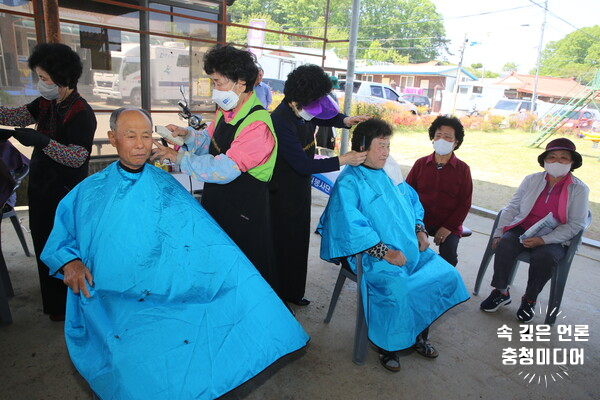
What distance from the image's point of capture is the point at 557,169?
9.09ft

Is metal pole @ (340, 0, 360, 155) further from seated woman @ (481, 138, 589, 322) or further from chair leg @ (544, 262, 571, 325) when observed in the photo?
chair leg @ (544, 262, 571, 325)

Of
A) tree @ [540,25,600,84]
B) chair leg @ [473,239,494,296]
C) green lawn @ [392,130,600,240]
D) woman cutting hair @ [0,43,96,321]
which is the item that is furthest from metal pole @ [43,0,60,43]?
tree @ [540,25,600,84]

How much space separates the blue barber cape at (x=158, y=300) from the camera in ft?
4.38

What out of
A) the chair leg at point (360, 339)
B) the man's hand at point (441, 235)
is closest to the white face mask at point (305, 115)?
the chair leg at point (360, 339)

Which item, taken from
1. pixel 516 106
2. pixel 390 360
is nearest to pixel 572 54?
pixel 516 106

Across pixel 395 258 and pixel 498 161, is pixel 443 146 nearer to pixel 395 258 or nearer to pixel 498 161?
pixel 395 258

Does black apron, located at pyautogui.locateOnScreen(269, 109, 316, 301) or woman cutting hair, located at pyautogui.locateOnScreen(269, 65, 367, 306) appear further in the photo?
black apron, located at pyautogui.locateOnScreen(269, 109, 316, 301)

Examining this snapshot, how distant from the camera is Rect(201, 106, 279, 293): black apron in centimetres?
197

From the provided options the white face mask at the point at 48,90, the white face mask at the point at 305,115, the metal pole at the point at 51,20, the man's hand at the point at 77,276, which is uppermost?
the metal pole at the point at 51,20

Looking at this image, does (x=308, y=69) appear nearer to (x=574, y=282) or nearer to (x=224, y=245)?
(x=224, y=245)

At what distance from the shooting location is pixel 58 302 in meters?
2.46

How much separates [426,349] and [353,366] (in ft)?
1.54

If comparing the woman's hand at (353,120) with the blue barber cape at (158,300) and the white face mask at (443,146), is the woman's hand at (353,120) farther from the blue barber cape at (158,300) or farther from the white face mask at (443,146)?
the blue barber cape at (158,300)

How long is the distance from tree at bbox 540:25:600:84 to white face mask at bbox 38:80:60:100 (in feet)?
122
